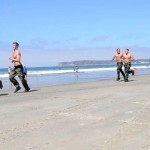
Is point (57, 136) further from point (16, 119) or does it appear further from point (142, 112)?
point (142, 112)

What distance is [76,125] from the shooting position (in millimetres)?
7555

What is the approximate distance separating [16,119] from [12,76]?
7164 millimetres

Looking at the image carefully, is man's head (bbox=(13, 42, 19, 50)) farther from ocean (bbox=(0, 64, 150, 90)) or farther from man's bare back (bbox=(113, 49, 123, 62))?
man's bare back (bbox=(113, 49, 123, 62))

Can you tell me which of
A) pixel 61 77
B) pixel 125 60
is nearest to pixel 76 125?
pixel 125 60

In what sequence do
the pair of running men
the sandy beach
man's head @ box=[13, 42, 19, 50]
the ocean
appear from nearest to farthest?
the sandy beach < man's head @ box=[13, 42, 19, 50] < the pair of running men < the ocean

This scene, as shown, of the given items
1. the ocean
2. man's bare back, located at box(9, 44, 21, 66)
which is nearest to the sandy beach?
man's bare back, located at box(9, 44, 21, 66)

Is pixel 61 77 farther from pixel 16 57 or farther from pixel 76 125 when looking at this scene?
pixel 76 125

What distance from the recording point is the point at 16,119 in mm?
8227

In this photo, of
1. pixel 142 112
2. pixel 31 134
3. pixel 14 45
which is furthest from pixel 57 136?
pixel 14 45

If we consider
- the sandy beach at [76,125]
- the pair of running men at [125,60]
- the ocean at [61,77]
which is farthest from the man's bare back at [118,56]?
the sandy beach at [76,125]

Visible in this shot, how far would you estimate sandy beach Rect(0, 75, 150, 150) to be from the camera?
622 centimetres

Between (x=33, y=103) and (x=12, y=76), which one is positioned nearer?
(x=33, y=103)

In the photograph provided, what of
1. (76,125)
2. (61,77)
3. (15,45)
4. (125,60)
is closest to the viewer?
(76,125)

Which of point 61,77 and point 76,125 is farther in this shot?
point 61,77
